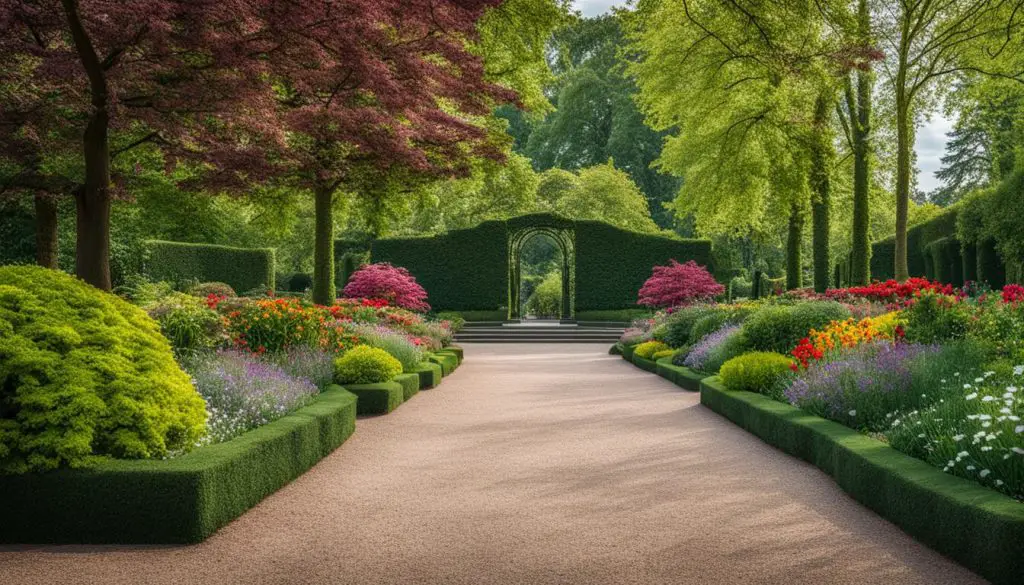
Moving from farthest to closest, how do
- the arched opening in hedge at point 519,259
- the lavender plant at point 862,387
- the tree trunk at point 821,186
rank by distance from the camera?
1. the arched opening in hedge at point 519,259
2. the tree trunk at point 821,186
3. the lavender plant at point 862,387

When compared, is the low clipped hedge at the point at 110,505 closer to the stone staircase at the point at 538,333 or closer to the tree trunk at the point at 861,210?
the tree trunk at the point at 861,210

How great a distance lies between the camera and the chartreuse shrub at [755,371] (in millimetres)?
8938

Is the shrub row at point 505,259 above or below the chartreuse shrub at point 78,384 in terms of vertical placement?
above

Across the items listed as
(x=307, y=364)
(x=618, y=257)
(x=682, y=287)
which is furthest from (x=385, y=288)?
(x=618, y=257)

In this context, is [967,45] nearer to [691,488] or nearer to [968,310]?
[968,310]

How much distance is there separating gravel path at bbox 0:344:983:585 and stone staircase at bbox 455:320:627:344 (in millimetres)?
16895

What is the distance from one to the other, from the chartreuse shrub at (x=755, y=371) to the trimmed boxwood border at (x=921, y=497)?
1.97 metres

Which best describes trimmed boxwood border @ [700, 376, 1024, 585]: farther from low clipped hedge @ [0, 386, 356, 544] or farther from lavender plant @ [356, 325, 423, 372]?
lavender plant @ [356, 325, 423, 372]

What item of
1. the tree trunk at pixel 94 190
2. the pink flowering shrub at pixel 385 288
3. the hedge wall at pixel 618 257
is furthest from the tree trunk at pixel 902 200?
the tree trunk at pixel 94 190

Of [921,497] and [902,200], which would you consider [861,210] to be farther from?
[921,497]

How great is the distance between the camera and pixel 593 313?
94.9 ft

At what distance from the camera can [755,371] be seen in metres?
9.01

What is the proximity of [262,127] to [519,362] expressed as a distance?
9.43 metres

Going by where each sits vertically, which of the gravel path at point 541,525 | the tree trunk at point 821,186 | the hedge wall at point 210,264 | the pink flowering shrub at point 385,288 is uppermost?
the tree trunk at point 821,186
